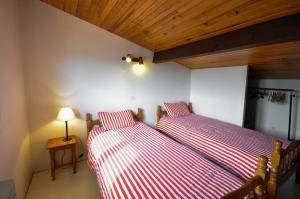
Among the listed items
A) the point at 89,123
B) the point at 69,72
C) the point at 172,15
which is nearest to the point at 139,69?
the point at 69,72

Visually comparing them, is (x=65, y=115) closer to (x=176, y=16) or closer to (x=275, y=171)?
(x=176, y=16)

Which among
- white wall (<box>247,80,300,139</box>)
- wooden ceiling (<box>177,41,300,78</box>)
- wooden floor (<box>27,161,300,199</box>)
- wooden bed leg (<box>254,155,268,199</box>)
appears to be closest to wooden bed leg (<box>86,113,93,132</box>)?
wooden floor (<box>27,161,300,199</box>)

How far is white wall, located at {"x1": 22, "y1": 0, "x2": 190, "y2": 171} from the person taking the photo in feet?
7.84

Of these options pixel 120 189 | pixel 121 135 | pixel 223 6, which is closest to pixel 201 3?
pixel 223 6

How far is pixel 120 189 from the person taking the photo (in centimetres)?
136

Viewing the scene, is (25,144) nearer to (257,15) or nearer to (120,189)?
(120,189)

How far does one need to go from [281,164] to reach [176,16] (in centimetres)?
187

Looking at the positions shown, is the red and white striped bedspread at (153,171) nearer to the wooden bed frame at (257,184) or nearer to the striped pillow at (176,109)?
the wooden bed frame at (257,184)

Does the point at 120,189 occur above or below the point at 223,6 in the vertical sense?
below

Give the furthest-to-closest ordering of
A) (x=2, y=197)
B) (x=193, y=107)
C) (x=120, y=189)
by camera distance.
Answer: (x=193, y=107) → (x=120, y=189) → (x=2, y=197)

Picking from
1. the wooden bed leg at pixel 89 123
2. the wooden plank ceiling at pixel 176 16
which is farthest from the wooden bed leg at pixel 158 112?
the wooden bed leg at pixel 89 123

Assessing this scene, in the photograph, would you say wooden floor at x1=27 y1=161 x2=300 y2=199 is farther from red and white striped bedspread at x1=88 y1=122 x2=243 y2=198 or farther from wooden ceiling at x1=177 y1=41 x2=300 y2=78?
wooden ceiling at x1=177 y1=41 x2=300 y2=78

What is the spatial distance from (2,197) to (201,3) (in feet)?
6.66

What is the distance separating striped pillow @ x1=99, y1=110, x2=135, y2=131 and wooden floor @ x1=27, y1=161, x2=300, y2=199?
2.58 ft
